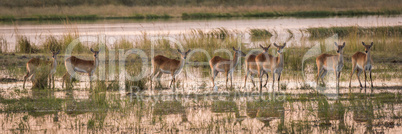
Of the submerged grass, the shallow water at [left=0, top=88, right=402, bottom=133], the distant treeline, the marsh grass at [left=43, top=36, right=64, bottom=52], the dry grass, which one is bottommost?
the shallow water at [left=0, top=88, right=402, bottom=133]

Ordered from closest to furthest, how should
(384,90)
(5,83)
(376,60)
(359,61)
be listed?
Result: (384,90) → (359,61) → (5,83) → (376,60)

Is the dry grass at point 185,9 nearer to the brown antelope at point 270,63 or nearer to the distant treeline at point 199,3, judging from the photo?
the distant treeline at point 199,3

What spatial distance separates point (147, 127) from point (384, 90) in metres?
5.91

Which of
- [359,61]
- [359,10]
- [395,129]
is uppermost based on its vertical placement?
[359,10]

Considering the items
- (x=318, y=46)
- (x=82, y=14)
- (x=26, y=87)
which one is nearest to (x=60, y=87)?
(x=26, y=87)

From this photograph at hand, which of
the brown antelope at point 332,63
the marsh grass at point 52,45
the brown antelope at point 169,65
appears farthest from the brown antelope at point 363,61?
the marsh grass at point 52,45

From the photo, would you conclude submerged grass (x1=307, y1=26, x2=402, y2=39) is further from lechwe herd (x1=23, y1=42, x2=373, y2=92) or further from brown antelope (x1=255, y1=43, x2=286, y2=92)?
brown antelope (x1=255, y1=43, x2=286, y2=92)

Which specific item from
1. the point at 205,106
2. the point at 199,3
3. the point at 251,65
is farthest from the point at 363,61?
the point at 199,3

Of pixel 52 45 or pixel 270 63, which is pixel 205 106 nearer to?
pixel 270 63

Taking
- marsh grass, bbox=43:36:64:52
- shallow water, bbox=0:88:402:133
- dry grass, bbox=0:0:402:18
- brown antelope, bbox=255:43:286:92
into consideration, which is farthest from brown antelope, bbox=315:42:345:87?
dry grass, bbox=0:0:402:18

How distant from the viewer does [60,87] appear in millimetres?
12633

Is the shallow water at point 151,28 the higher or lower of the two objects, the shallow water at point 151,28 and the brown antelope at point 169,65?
the higher

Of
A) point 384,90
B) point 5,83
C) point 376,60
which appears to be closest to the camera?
A: point 384,90

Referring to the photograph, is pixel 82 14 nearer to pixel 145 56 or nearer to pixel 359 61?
pixel 145 56
